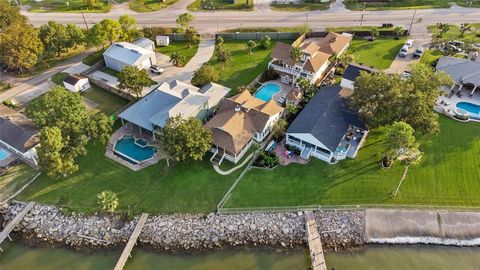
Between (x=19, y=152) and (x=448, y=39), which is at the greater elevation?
(x=448, y=39)

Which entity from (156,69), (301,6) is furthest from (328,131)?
(301,6)

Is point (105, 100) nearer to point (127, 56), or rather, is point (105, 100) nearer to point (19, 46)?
point (127, 56)

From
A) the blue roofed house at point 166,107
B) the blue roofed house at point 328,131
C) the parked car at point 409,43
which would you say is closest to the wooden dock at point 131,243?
→ the blue roofed house at point 166,107

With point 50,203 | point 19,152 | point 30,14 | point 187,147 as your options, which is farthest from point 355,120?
point 30,14

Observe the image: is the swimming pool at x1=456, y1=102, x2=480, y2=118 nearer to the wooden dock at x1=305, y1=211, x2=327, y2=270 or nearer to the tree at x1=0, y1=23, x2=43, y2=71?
the wooden dock at x1=305, y1=211, x2=327, y2=270

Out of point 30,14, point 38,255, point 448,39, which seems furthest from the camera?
point 30,14

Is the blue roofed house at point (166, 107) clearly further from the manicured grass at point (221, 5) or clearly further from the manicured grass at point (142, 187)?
the manicured grass at point (221, 5)

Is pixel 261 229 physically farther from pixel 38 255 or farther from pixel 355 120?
pixel 38 255
